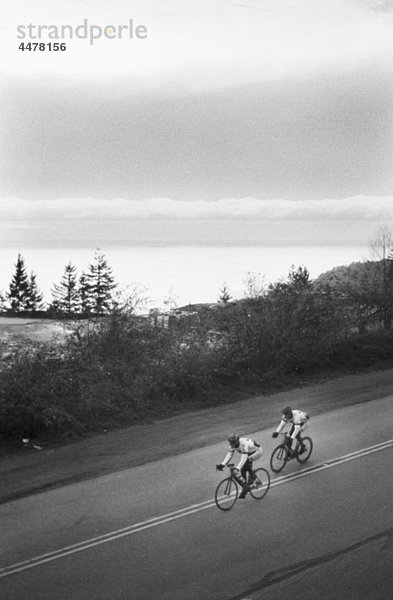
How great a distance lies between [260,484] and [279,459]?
7.98 feet

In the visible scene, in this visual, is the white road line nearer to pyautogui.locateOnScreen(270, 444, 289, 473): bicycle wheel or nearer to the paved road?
the paved road

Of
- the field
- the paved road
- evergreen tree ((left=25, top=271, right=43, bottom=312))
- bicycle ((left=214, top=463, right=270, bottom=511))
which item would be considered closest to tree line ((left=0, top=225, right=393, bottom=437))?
the field

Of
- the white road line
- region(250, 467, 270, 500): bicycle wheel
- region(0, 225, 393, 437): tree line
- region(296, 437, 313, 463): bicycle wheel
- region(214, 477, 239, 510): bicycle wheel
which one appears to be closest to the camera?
the white road line

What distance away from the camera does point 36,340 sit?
953 inches

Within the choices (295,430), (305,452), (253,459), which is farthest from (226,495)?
(305,452)

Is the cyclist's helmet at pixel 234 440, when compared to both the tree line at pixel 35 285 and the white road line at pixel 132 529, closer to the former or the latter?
the white road line at pixel 132 529

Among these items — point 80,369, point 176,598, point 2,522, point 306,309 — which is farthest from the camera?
point 306,309

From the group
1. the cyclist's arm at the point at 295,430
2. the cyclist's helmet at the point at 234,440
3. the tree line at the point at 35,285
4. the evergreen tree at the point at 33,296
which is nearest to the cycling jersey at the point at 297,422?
the cyclist's arm at the point at 295,430

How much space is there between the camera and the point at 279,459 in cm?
1798

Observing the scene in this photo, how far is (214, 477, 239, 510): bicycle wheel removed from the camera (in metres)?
15.3

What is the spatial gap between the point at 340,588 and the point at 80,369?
1311cm

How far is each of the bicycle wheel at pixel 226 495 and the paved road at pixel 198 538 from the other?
246 mm

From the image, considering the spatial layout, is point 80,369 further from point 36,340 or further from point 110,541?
point 110,541

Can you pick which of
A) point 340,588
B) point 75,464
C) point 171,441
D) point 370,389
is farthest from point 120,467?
point 370,389
